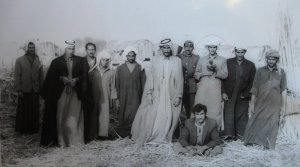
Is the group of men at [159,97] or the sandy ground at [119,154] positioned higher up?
the group of men at [159,97]

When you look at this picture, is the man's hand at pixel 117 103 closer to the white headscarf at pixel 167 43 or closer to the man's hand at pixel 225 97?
the white headscarf at pixel 167 43

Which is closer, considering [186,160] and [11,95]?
[186,160]

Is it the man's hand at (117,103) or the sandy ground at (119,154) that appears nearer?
the sandy ground at (119,154)

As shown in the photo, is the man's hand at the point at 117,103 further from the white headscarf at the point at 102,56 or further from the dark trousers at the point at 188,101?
→ the dark trousers at the point at 188,101

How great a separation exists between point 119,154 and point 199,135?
0.50m

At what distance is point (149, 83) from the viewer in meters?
2.23

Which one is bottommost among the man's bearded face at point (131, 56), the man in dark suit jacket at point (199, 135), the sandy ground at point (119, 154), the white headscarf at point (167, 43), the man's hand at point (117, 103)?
the sandy ground at point (119, 154)

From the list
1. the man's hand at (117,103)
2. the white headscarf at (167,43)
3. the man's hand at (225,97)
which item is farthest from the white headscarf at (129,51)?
the man's hand at (225,97)

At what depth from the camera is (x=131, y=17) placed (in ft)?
7.27

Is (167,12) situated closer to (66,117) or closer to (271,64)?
(271,64)

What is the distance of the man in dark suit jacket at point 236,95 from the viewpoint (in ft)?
7.16

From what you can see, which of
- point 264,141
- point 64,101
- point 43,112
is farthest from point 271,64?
point 43,112

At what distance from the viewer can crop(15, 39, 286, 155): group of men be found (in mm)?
2186

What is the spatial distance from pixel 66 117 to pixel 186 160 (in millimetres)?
793
